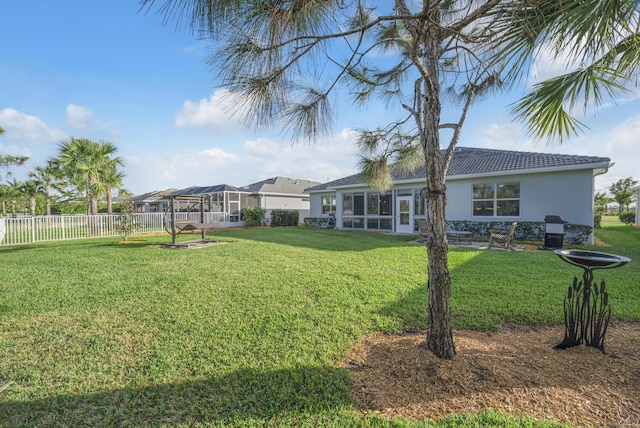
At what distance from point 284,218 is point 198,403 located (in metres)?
21.4

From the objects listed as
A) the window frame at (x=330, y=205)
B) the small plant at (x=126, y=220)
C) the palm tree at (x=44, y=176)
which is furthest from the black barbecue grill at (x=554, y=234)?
the palm tree at (x=44, y=176)

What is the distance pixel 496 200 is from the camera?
13.2 meters

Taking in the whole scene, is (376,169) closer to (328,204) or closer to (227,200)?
(328,204)

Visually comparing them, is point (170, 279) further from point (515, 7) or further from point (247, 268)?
point (515, 7)

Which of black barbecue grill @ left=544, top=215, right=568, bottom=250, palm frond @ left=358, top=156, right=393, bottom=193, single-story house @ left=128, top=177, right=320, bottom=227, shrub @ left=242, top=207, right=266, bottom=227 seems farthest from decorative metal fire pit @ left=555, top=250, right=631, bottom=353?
shrub @ left=242, top=207, right=266, bottom=227

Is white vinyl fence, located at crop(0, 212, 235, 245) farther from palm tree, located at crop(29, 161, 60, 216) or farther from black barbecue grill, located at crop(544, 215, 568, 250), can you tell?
black barbecue grill, located at crop(544, 215, 568, 250)

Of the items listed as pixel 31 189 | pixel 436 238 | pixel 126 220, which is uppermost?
pixel 31 189

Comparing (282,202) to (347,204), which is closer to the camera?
(347,204)

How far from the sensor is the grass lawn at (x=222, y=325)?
2.22m

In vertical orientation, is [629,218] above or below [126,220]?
below

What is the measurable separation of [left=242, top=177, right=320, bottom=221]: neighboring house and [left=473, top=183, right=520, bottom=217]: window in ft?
50.2

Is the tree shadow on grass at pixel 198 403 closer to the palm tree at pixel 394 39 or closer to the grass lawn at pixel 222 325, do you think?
the grass lawn at pixel 222 325

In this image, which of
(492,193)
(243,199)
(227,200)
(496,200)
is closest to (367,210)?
(492,193)

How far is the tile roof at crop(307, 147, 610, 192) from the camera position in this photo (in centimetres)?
1123
